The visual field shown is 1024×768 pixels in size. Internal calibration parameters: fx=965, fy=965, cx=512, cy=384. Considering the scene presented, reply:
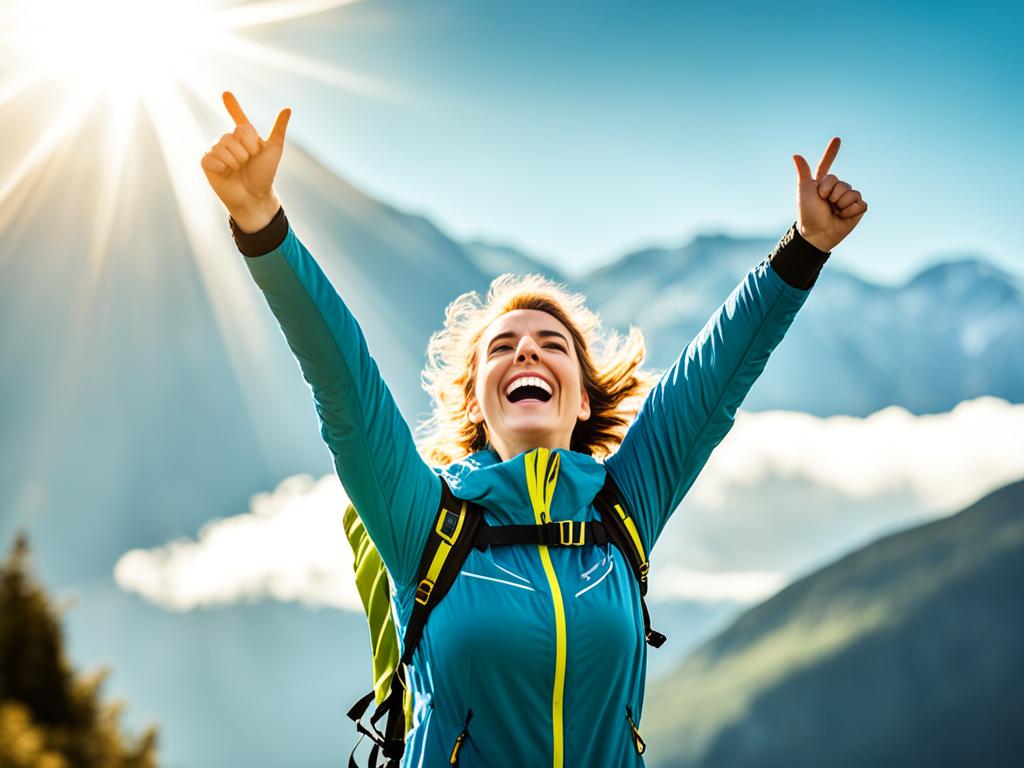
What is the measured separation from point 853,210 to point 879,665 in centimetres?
8365

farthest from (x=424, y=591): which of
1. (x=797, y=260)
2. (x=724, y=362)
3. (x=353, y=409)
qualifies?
(x=797, y=260)

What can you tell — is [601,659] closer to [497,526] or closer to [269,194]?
[497,526]

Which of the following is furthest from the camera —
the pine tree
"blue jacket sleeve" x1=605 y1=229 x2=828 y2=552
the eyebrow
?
the pine tree

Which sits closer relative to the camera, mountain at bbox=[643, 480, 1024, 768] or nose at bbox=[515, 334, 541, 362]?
nose at bbox=[515, 334, 541, 362]

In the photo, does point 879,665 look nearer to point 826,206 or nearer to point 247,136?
point 826,206

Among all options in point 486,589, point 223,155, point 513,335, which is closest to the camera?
point 223,155

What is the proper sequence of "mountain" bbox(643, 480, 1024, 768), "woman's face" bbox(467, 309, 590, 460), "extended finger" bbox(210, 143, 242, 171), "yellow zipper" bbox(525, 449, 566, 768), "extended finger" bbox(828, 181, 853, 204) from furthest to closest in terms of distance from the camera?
"mountain" bbox(643, 480, 1024, 768) → "woman's face" bbox(467, 309, 590, 460) → "extended finger" bbox(828, 181, 853, 204) → "yellow zipper" bbox(525, 449, 566, 768) → "extended finger" bbox(210, 143, 242, 171)

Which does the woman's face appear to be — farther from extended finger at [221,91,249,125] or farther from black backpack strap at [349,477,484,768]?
extended finger at [221,91,249,125]

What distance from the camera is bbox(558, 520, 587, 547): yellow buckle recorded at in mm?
3236

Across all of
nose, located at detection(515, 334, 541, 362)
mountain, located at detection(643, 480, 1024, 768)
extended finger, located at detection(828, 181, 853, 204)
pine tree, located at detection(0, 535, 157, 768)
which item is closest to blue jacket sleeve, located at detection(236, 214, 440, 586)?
nose, located at detection(515, 334, 541, 362)

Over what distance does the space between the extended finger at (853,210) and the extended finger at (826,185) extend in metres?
0.08

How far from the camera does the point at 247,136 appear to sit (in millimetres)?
2686

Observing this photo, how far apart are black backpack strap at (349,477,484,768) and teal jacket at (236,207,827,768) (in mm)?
34

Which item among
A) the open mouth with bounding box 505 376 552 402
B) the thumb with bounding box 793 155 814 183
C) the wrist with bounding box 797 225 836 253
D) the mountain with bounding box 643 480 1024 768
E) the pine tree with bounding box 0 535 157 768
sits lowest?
the open mouth with bounding box 505 376 552 402
